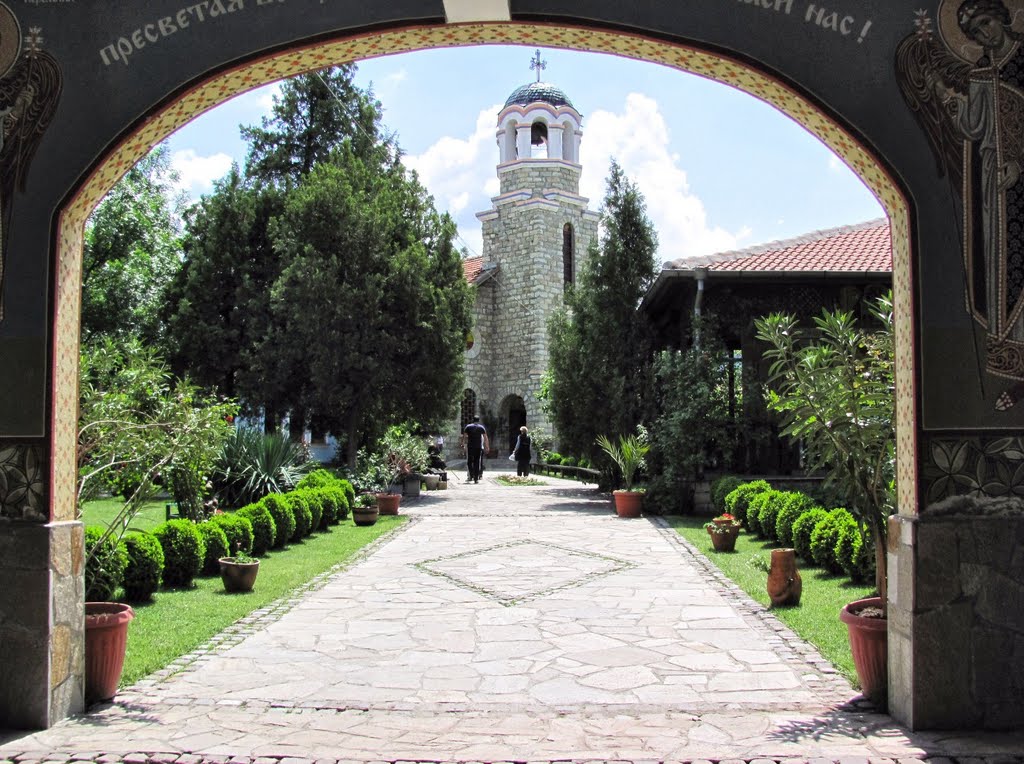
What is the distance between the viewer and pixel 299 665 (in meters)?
5.71

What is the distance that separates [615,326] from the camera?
1759 cm

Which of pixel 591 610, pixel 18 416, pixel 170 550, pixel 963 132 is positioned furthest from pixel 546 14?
A: pixel 170 550

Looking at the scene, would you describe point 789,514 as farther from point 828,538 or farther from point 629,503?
point 629,503

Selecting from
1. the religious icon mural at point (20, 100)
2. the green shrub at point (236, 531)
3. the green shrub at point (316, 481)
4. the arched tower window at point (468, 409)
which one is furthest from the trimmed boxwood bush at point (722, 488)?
the arched tower window at point (468, 409)

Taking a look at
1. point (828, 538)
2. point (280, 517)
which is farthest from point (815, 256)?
point (280, 517)

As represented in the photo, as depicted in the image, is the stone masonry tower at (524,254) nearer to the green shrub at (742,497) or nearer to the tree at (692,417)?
the tree at (692,417)

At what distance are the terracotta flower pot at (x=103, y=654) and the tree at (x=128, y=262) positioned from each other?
16264 millimetres

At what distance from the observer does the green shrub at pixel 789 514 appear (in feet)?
32.5

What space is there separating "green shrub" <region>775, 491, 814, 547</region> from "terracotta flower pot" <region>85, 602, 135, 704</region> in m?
7.17

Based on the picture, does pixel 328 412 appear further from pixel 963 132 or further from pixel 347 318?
pixel 963 132

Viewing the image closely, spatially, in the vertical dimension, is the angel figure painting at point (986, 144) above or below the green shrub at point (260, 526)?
above

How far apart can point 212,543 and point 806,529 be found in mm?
6105

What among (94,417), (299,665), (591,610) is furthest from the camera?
(591,610)

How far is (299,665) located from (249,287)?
1821 centimetres
